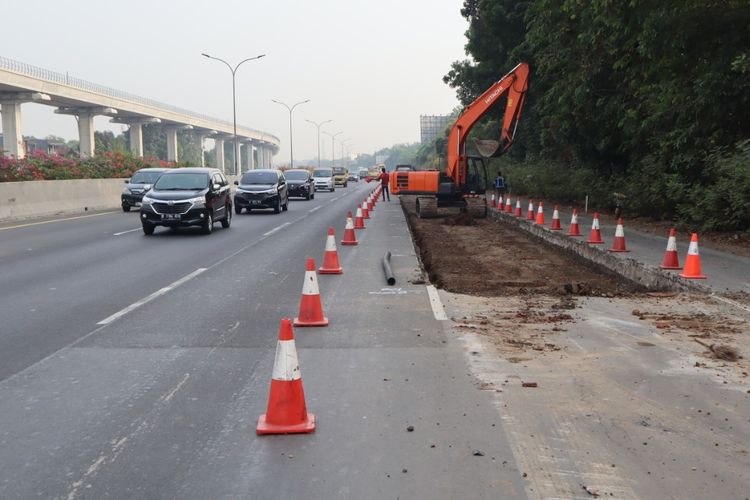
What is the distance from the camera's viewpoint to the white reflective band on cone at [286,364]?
197 inches

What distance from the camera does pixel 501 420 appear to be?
5.13m

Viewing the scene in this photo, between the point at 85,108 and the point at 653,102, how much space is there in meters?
59.2

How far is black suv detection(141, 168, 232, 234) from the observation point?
61.6 feet

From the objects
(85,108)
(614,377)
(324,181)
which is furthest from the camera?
(85,108)

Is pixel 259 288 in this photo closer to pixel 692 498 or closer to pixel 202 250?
pixel 202 250

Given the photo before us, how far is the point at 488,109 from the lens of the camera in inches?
971

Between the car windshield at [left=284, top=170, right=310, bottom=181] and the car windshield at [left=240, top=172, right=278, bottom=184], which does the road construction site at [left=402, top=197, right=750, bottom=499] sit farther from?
the car windshield at [left=284, top=170, right=310, bottom=181]

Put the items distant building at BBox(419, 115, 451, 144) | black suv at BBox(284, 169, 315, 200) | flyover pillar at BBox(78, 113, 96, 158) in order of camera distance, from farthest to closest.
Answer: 1. distant building at BBox(419, 115, 451, 144)
2. flyover pillar at BBox(78, 113, 96, 158)
3. black suv at BBox(284, 169, 315, 200)

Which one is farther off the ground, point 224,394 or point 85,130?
point 85,130

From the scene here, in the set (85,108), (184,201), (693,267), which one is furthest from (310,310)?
(85,108)

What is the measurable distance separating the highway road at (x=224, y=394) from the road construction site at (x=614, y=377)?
310 mm

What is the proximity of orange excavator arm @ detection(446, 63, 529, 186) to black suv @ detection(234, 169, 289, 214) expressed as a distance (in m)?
6.79

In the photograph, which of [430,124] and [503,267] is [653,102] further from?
[430,124]

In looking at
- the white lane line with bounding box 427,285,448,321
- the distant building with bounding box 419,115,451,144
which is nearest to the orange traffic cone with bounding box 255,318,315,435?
the white lane line with bounding box 427,285,448,321
